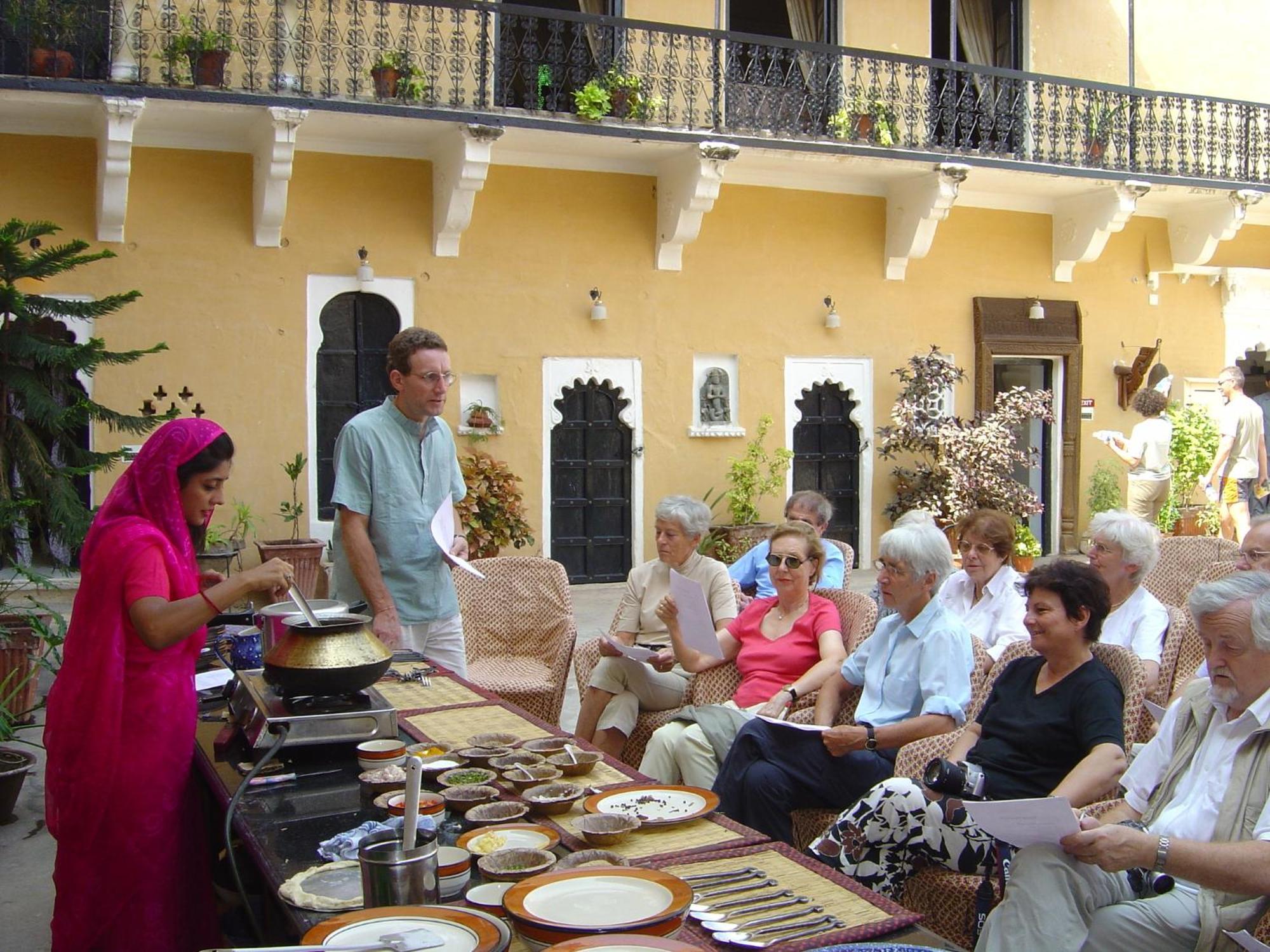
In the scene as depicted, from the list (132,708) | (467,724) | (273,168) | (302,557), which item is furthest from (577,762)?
→ (273,168)

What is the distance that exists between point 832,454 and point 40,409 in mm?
8633

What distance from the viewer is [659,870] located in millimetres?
2158

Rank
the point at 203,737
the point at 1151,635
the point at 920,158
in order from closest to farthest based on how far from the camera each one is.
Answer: the point at 203,737
the point at 1151,635
the point at 920,158

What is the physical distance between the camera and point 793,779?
3.72 meters

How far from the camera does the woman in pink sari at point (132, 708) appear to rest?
2.89 metres

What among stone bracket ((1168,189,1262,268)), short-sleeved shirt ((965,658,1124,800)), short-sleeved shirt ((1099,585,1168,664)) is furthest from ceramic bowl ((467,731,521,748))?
stone bracket ((1168,189,1262,268))

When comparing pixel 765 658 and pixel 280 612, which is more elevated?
pixel 280 612

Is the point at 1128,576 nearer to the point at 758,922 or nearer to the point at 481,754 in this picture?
the point at 481,754

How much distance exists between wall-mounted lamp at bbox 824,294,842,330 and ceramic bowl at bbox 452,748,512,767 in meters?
9.83

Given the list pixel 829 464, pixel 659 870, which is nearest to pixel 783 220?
pixel 829 464

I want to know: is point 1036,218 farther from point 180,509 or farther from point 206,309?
point 180,509

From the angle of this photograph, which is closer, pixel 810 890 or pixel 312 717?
pixel 810 890

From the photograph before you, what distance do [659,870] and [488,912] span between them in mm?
308

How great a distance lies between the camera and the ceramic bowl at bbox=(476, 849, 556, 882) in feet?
7.09
